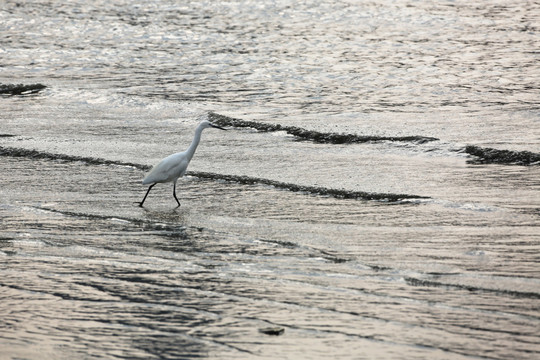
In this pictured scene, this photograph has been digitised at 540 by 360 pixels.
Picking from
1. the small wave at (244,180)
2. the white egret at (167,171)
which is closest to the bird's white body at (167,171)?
the white egret at (167,171)

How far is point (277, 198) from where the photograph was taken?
26.9ft

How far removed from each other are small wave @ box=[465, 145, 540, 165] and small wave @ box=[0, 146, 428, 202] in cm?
190

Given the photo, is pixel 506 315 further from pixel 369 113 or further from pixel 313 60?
pixel 313 60

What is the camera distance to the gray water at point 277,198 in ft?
15.8

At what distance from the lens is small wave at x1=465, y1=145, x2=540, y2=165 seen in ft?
30.8

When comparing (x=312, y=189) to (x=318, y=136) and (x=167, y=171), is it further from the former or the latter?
(x=318, y=136)

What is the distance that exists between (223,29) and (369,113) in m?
8.88

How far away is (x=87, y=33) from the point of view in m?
20.5

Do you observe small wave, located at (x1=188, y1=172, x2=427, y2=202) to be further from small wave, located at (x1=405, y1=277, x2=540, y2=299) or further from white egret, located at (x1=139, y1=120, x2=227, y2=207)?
small wave, located at (x1=405, y1=277, x2=540, y2=299)

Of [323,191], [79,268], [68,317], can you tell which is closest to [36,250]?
[79,268]

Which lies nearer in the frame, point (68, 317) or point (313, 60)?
point (68, 317)

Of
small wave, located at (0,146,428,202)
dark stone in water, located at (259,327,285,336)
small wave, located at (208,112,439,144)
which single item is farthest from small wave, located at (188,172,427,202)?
dark stone in water, located at (259,327,285,336)

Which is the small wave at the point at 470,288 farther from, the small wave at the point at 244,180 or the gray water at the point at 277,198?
the small wave at the point at 244,180

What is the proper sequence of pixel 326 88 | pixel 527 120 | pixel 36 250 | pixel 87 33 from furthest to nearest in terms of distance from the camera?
pixel 87 33, pixel 326 88, pixel 527 120, pixel 36 250
